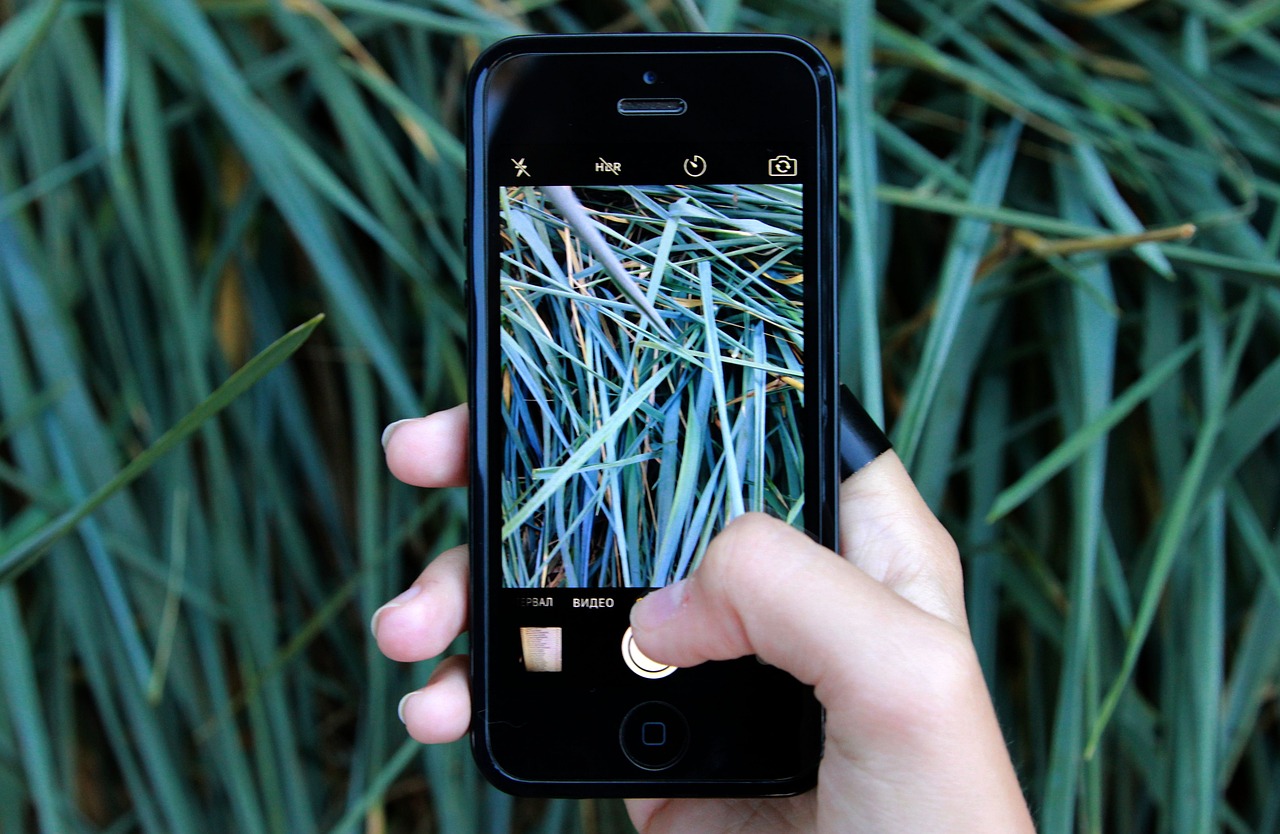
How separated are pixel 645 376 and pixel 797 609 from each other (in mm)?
113

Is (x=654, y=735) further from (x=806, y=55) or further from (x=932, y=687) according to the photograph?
(x=806, y=55)

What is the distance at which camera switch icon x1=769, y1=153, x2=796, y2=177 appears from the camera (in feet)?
1.21

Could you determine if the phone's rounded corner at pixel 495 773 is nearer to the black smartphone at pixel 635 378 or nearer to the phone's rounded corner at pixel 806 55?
the black smartphone at pixel 635 378

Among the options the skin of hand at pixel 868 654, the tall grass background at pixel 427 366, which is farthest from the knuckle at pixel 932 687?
the tall grass background at pixel 427 366

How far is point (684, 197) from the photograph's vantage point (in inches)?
14.4

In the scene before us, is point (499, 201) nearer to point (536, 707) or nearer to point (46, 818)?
point (536, 707)

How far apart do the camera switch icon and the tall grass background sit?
0.04 metres

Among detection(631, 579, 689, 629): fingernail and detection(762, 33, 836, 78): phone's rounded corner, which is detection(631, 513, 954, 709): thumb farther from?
detection(762, 33, 836, 78): phone's rounded corner

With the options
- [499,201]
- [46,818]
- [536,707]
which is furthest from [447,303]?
[46,818]

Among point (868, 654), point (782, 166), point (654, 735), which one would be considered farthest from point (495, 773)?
point (782, 166)

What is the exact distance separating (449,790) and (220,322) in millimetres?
304

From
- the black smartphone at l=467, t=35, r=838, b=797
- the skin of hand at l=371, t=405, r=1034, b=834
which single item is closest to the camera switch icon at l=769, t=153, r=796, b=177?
the black smartphone at l=467, t=35, r=838, b=797

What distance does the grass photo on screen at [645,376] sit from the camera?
0.35m

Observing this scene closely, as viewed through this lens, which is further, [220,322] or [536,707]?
[220,322]
